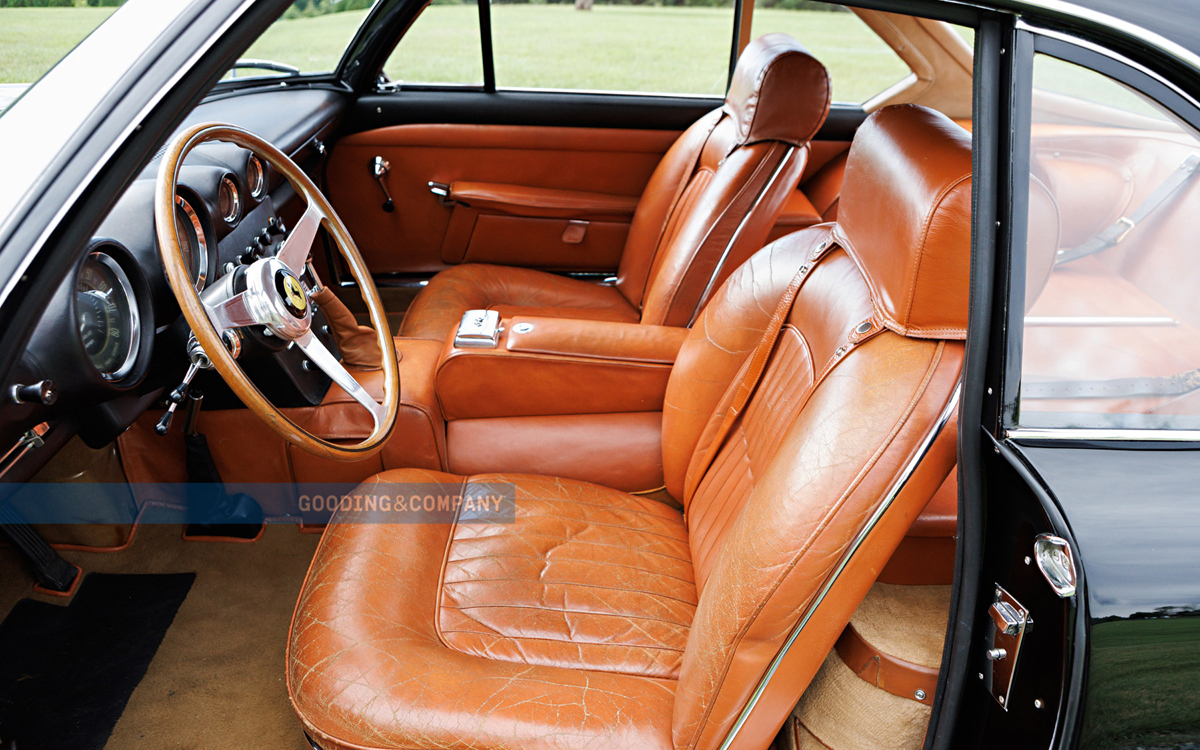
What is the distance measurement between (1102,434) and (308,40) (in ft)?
8.52

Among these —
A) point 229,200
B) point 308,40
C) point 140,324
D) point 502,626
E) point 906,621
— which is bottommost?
point 502,626

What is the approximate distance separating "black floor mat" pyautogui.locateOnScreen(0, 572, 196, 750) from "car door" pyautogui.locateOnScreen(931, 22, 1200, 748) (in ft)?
5.22

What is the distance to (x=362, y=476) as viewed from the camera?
1542mm

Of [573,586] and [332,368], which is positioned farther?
[332,368]

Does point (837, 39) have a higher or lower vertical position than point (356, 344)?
higher

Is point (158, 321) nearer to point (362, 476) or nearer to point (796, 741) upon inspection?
point (362, 476)

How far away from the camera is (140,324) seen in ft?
3.84

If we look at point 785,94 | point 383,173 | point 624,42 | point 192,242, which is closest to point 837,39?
point 624,42

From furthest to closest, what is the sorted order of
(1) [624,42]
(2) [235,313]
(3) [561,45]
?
(1) [624,42], (3) [561,45], (2) [235,313]

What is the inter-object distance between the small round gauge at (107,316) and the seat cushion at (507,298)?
2.55ft

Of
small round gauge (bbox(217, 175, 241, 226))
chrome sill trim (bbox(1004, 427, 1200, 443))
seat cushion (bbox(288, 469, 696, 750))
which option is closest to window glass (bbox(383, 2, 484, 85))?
small round gauge (bbox(217, 175, 241, 226))

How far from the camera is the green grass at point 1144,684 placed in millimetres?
667

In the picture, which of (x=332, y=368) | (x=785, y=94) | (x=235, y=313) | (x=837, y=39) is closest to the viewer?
(x=235, y=313)

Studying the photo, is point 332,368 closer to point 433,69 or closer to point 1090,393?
point 1090,393
